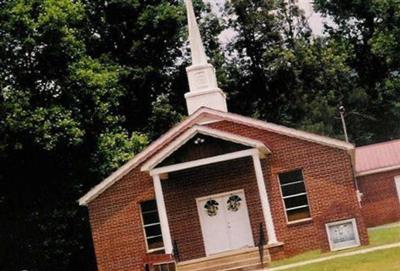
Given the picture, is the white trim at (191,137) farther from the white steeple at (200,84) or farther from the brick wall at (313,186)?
the white steeple at (200,84)

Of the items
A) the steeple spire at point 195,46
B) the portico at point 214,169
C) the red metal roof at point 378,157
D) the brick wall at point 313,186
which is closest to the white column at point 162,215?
the portico at point 214,169

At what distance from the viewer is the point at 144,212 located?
2609 centimetres

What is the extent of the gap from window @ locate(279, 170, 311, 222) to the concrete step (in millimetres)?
2227

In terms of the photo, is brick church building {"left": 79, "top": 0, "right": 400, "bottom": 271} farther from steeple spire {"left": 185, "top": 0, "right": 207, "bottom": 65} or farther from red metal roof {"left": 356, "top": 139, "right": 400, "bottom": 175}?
red metal roof {"left": 356, "top": 139, "right": 400, "bottom": 175}

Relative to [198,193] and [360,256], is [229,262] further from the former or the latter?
[360,256]

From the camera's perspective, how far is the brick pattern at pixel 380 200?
3516cm

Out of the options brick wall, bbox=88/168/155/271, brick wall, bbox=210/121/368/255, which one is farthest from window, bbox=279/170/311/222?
brick wall, bbox=88/168/155/271

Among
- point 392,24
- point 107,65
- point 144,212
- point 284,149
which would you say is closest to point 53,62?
point 107,65

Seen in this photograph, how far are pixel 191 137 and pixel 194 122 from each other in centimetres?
158

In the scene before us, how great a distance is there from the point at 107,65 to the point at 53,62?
27.2 ft

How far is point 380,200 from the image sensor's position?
35.2 m

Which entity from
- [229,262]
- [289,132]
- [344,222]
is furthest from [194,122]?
[344,222]

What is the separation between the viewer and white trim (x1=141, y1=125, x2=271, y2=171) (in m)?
24.0

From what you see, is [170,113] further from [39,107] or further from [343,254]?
[343,254]
